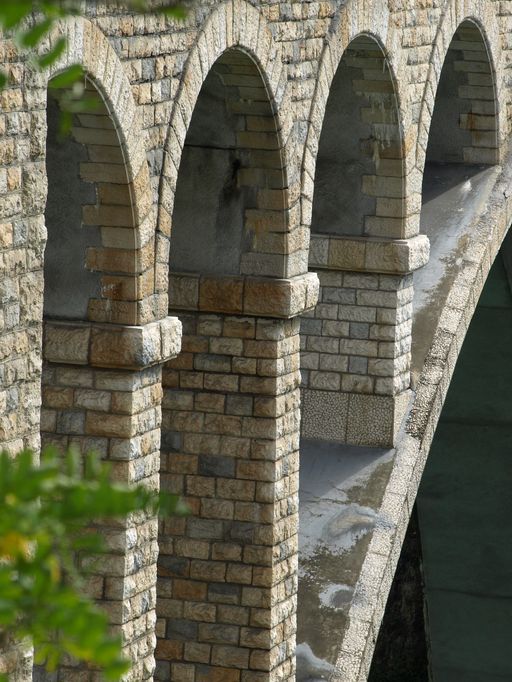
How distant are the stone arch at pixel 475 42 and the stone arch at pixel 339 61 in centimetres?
50

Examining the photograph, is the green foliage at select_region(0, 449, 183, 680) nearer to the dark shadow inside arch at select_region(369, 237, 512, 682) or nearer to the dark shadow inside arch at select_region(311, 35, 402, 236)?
the dark shadow inside arch at select_region(311, 35, 402, 236)

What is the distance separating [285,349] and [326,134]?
7.67 feet

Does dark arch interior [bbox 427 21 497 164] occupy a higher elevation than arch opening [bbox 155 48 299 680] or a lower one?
higher

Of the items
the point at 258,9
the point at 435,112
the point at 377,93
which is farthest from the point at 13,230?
the point at 435,112

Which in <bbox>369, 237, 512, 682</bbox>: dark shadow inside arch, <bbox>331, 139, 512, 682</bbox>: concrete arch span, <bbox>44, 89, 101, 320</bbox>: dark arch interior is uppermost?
<bbox>44, 89, 101, 320</bbox>: dark arch interior

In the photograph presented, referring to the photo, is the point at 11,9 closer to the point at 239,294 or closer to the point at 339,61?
the point at 239,294

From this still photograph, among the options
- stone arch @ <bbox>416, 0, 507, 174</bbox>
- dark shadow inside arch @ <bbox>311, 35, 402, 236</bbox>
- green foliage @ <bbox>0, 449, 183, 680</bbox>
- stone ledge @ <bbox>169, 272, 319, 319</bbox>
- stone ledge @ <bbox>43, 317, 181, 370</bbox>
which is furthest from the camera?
stone arch @ <bbox>416, 0, 507, 174</bbox>

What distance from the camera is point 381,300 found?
10688 millimetres

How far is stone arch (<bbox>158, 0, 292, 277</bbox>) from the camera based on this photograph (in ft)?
22.8

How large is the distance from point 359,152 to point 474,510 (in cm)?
775

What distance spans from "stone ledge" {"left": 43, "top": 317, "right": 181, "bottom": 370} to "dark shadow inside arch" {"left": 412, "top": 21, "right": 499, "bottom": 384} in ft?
17.1

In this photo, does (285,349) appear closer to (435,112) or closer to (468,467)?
(435,112)

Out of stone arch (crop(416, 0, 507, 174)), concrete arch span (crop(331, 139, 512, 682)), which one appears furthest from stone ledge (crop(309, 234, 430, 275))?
concrete arch span (crop(331, 139, 512, 682))

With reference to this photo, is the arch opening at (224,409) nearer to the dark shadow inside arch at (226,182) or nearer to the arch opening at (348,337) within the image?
the dark shadow inside arch at (226,182)
